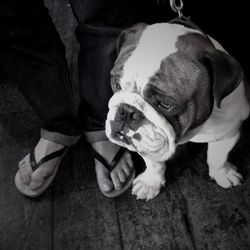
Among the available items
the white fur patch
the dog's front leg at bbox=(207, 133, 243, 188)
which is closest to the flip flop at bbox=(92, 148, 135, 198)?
the dog's front leg at bbox=(207, 133, 243, 188)

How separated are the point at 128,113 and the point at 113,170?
53 cm

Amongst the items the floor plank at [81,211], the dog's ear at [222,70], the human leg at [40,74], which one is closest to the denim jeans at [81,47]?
the human leg at [40,74]

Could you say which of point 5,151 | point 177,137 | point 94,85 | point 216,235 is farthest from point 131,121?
point 5,151

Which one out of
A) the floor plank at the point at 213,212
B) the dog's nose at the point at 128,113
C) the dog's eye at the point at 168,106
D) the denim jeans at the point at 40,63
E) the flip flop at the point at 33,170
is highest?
the dog's eye at the point at 168,106

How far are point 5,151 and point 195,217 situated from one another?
0.84 meters

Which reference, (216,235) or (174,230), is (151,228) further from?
(216,235)

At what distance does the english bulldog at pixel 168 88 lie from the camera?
40.5 inches

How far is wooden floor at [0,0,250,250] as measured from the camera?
4.59 ft

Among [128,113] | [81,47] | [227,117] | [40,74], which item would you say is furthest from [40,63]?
[227,117]

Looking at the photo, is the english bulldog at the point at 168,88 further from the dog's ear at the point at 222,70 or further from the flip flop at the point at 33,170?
the flip flop at the point at 33,170

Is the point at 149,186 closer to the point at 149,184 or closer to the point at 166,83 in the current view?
the point at 149,184

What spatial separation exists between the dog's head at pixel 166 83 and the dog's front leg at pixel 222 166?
0.80 feet

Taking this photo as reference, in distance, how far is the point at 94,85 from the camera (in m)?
1.50

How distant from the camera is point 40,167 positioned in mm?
1601
